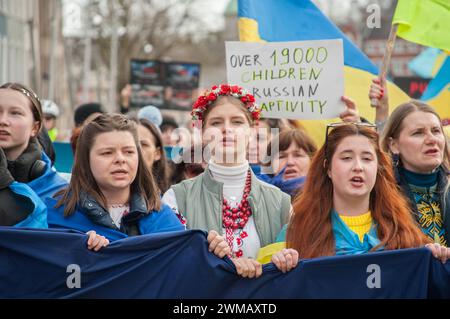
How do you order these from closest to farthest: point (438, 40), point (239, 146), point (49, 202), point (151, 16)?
point (49, 202) < point (239, 146) < point (438, 40) < point (151, 16)

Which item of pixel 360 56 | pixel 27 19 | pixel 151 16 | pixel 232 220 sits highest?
pixel 151 16

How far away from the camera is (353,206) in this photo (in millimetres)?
4496

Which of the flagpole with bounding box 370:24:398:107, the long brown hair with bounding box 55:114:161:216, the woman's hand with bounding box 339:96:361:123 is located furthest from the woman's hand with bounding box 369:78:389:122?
the long brown hair with bounding box 55:114:161:216

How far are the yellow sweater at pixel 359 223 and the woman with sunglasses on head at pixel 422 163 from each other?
0.37 metres

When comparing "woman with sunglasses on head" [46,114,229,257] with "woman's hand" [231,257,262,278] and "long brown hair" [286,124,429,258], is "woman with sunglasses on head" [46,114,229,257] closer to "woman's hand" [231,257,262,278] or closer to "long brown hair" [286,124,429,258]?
"woman's hand" [231,257,262,278]

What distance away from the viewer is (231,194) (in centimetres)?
481

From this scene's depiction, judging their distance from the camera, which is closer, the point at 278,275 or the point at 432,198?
the point at 278,275

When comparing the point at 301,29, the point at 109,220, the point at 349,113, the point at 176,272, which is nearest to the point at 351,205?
the point at 176,272

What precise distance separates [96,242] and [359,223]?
53.4 inches

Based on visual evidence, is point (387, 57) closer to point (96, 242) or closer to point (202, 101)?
point (202, 101)

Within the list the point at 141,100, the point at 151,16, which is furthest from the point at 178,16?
the point at 141,100

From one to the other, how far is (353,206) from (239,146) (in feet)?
2.44

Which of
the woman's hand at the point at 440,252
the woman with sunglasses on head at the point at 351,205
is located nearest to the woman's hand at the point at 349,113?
the woman with sunglasses on head at the point at 351,205

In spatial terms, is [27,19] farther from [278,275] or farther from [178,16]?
[178,16]
